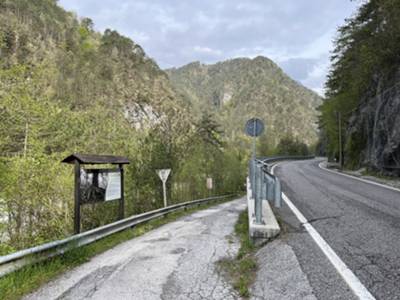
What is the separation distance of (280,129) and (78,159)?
13064 cm

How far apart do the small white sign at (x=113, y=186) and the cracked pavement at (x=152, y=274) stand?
1.47 m

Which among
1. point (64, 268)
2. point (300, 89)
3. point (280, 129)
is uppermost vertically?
point (300, 89)

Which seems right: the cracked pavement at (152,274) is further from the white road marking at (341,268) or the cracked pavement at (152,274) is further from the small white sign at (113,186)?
the small white sign at (113,186)

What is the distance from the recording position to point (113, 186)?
707 centimetres

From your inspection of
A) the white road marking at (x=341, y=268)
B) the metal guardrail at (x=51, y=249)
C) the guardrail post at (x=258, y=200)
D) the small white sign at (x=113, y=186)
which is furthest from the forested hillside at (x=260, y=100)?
the white road marking at (x=341, y=268)

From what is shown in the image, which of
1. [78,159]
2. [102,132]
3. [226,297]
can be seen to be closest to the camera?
[226,297]

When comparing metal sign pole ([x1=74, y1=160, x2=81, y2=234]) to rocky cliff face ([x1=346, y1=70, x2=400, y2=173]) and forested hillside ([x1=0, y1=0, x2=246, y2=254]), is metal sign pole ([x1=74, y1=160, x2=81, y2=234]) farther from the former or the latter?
rocky cliff face ([x1=346, y1=70, x2=400, y2=173])

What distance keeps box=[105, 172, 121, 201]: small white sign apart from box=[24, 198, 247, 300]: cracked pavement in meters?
1.47

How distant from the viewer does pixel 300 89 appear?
7377 inches

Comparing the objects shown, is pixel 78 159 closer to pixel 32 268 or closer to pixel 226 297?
pixel 32 268

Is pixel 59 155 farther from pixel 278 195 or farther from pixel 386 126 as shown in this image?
pixel 386 126

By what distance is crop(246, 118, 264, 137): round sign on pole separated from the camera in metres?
7.04

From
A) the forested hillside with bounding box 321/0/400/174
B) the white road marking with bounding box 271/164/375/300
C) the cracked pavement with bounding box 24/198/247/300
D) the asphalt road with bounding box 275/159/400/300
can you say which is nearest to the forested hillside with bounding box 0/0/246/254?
the cracked pavement with bounding box 24/198/247/300

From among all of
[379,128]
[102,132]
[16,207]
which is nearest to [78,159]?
[16,207]
